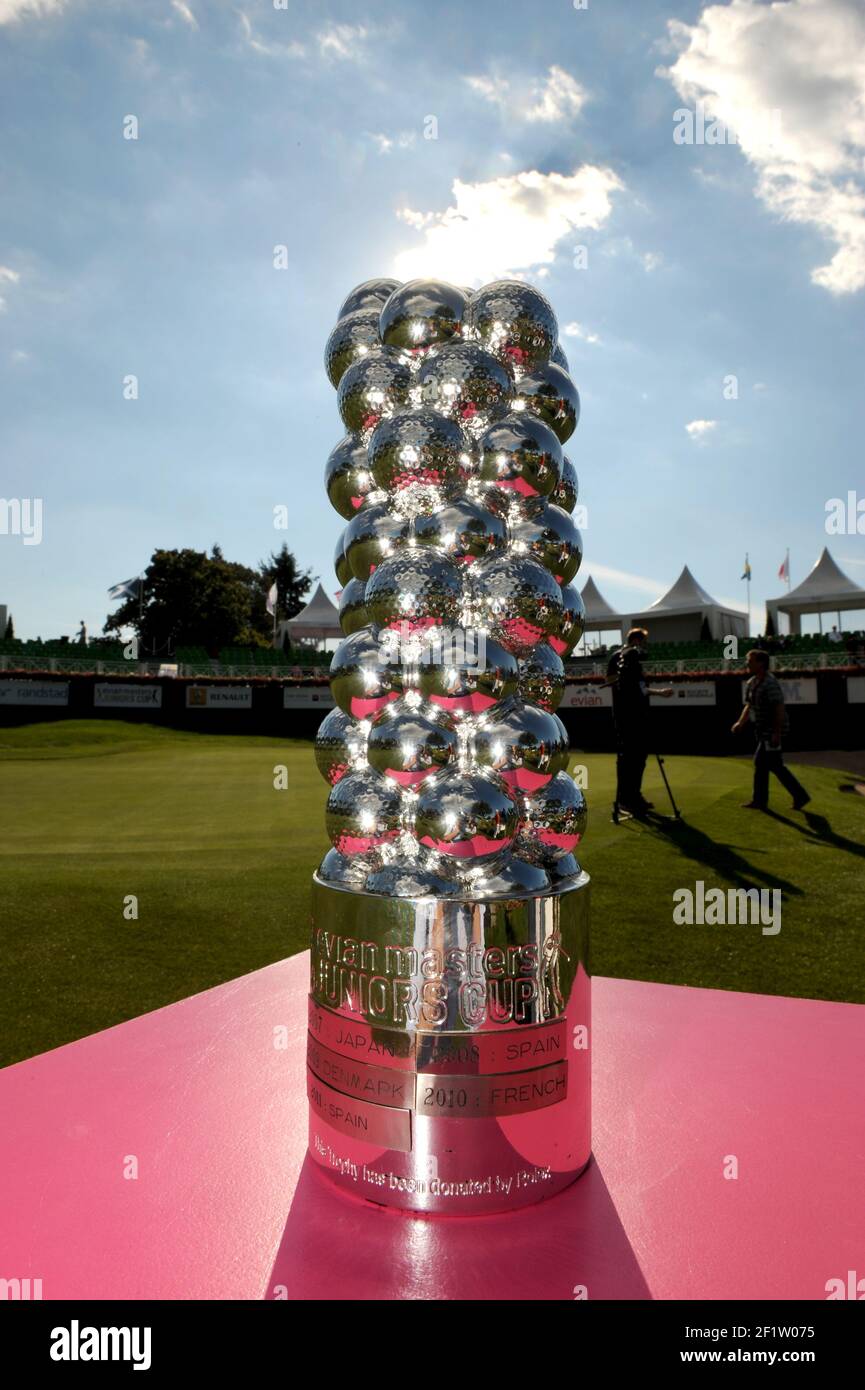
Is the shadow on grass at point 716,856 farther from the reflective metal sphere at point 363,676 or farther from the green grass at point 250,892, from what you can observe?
the reflective metal sphere at point 363,676

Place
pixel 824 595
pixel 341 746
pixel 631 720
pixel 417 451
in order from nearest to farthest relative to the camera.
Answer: pixel 417 451 < pixel 341 746 < pixel 631 720 < pixel 824 595

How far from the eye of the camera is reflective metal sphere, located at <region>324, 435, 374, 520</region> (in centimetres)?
192

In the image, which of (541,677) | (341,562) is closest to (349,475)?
(341,562)

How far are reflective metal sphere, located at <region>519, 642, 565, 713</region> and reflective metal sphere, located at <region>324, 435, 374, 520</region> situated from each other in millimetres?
561

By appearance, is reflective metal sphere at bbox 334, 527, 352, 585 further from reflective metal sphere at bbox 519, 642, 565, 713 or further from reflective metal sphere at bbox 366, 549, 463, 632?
reflective metal sphere at bbox 519, 642, 565, 713

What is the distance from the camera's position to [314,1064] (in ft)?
5.34

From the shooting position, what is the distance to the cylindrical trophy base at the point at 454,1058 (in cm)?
→ 144

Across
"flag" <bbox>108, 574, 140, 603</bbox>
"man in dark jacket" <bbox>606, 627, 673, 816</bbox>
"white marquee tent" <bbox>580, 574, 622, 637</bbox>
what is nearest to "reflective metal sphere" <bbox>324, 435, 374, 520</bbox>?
"man in dark jacket" <bbox>606, 627, 673, 816</bbox>

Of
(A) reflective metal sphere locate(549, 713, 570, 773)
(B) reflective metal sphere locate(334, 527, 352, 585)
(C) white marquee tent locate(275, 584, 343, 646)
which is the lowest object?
(A) reflective metal sphere locate(549, 713, 570, 773)

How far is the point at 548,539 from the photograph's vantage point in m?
1.81

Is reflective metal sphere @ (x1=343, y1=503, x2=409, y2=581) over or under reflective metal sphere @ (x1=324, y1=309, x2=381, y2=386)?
under

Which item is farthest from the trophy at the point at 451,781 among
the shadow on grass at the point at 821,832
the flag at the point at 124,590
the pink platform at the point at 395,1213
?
the flag at the point at 124,590

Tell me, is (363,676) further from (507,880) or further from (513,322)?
(513,322)

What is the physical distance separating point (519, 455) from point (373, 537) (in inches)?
14.0
